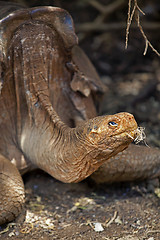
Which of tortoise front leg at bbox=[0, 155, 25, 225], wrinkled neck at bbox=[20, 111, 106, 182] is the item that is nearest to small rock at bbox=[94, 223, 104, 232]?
wrinkled neck at bbox=[20, 111, 106, 182]

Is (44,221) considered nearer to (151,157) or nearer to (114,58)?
(151,157)

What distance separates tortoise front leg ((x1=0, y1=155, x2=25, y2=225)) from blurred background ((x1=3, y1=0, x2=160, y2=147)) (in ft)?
8.13

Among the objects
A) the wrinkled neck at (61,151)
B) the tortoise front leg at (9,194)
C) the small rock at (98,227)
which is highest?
the wrinkled neck at (61,151)

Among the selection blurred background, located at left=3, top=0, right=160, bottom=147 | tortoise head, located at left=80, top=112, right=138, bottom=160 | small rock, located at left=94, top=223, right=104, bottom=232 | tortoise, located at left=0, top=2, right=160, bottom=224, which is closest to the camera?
tortoise head, located at left=80, top=112, right=138, bottom=160

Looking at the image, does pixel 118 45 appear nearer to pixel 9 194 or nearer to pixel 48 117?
pixel 48 117

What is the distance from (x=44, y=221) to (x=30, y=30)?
1451mm

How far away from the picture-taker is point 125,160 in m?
2.98

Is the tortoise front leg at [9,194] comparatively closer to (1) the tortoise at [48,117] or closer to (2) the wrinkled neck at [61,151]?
(1) the tortoise at [48,117]

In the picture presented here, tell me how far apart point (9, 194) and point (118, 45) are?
4.29 m

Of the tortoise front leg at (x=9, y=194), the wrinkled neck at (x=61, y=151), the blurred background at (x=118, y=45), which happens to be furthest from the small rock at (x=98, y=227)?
the blurred background at (x=118, y=45)

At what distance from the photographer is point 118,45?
6289 mm

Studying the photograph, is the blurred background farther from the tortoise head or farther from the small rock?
the tortoise head

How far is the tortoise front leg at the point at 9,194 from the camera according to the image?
102 inches

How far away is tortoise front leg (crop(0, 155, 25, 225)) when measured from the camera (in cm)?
259
